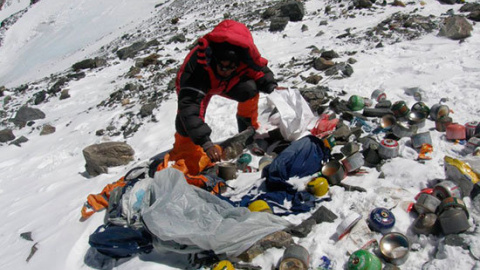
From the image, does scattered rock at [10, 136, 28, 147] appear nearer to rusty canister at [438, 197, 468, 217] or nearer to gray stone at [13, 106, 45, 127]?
gray stone at [13, 106, 45, 127]

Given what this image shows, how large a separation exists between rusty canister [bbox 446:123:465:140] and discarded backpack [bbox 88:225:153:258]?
2.82 meters

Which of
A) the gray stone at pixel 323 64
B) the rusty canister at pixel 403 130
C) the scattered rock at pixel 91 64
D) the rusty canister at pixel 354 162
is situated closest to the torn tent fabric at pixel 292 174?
the rusty canister at pixel 354 162

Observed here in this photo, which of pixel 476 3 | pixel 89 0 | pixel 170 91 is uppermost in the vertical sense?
pixel 89 0

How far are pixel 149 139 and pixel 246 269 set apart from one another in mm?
2860

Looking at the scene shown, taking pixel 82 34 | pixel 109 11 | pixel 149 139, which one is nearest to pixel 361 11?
pixel 149 139

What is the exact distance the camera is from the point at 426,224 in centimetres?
205

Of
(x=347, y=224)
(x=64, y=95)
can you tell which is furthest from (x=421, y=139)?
(x=64, y=95)

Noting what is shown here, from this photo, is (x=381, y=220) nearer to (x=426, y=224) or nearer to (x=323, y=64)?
(x=426, y=224)

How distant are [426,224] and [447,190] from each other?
12.9 inches

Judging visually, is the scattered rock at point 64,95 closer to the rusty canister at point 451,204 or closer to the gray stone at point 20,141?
the gray stone at point 20,141

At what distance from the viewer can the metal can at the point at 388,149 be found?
2830 mm

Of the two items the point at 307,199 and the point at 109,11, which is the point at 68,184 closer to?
the point at 307,199

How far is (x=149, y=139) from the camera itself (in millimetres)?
4516

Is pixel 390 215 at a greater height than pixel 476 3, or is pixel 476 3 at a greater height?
pixel 390 215
